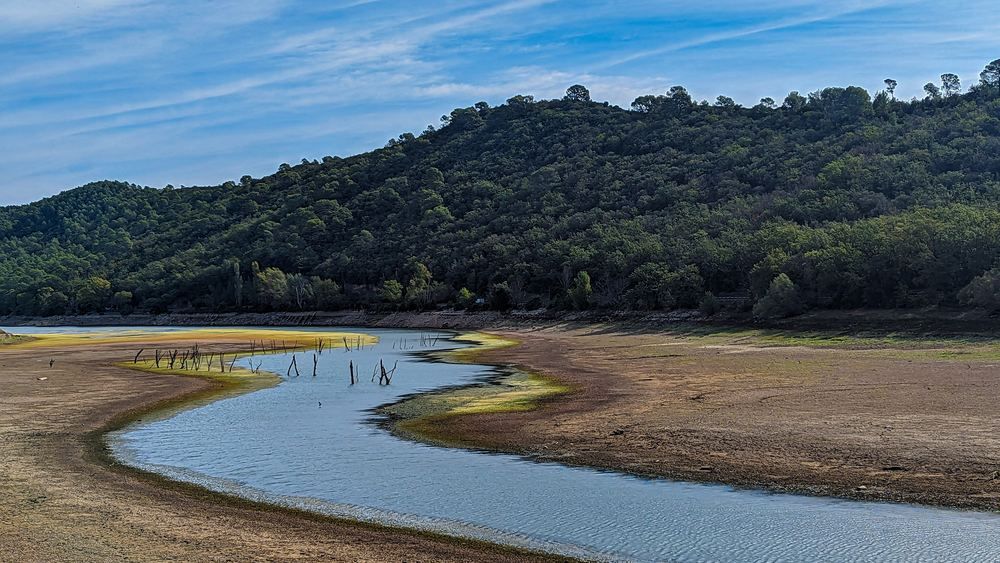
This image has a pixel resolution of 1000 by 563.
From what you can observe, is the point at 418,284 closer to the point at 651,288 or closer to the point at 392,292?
the point at 392,292

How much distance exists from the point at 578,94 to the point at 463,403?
577 ft

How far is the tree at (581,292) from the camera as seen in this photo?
91562 millimetres

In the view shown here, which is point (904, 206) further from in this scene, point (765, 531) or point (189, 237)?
point (189, 237)

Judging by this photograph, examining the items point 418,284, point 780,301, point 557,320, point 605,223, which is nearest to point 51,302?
point 418,284

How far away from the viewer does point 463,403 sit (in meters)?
29.7

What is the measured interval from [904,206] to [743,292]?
865 inches

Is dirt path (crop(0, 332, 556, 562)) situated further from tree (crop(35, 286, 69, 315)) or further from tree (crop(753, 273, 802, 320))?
tree (crop(35, 286, 69, 315))

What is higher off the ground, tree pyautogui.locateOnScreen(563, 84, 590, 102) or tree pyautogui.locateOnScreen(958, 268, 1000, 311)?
tree pyautogui.locateOnScreen(563, 84, 590, 102)

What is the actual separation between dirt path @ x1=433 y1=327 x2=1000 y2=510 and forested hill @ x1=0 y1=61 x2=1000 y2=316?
2284 cm

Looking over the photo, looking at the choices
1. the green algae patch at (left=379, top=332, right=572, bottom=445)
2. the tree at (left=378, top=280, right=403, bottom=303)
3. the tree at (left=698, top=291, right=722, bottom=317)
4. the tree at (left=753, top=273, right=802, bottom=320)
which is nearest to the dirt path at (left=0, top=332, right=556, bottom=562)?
the green algae patch at (left=379, top=332, right=572, bottom=445)

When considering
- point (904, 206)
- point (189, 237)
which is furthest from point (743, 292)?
point (189, 237)

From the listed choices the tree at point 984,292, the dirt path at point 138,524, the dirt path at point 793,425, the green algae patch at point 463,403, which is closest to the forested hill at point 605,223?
the tree at point 984,292

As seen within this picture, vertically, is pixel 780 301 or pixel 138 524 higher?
pixel 780 301

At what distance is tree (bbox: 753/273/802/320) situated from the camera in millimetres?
62781
